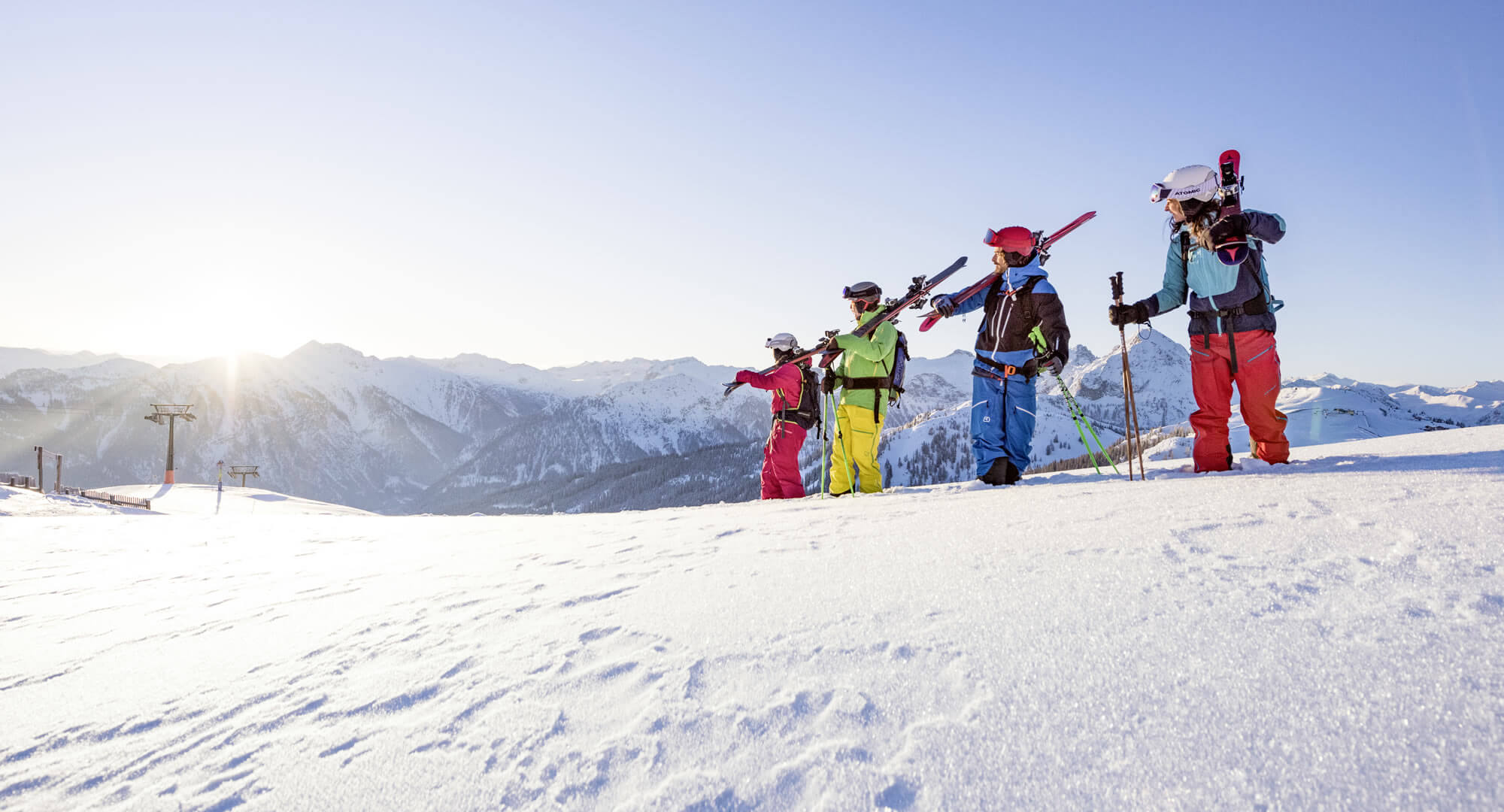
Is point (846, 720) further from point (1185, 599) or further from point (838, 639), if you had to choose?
point (1185, 599)

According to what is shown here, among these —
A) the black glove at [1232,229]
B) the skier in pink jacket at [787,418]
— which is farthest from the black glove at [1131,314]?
the skier in pink jacket at [787,418]

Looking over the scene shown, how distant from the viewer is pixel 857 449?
7594 millimetres

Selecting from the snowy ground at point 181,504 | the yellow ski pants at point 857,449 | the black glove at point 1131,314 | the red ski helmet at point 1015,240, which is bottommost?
the snowy ground at point 181,504

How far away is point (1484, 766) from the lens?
127 cm

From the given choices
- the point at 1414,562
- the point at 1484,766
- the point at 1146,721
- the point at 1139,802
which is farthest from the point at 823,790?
the point at 1414,562

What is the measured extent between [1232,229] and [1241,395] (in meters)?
1.34

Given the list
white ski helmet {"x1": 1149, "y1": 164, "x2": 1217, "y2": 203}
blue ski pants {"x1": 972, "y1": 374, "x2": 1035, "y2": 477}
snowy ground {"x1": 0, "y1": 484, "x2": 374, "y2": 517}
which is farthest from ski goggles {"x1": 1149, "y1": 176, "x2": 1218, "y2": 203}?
snowy ground {"x1": 0, "y1": 484, "x2": 374, "y2": 517}

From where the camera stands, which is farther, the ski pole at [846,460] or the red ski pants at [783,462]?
the red ski pants at [783,462]

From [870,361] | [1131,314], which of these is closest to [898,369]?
[870,361]

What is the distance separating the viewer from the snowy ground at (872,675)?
1.41 meters

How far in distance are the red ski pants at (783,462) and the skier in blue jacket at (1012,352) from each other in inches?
99.6

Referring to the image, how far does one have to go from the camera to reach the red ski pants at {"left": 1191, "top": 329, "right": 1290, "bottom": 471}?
5.25 metres

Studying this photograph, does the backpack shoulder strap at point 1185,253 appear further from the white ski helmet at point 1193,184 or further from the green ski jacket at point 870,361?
the green ski jacket at point 870,361

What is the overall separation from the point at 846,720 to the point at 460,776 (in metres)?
0.97
